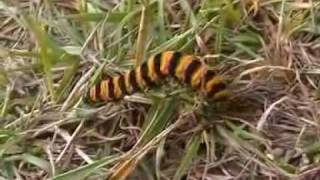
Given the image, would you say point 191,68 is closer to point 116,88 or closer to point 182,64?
point 182,64

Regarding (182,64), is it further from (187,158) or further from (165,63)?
(187,158)

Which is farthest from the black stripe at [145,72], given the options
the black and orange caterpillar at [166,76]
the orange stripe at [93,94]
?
the orange stripe at [93,94]

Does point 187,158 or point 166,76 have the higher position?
point 166,76

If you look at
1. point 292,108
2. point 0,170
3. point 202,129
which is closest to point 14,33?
point 0,170

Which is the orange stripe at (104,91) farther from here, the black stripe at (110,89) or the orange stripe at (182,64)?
the orange stripe at (182,64)

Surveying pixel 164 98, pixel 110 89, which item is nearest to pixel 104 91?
pixel 110 89

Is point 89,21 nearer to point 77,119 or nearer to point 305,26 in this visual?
point 77,119

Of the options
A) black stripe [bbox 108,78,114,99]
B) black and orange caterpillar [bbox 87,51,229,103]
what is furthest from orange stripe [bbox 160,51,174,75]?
black stripe [bbox 108,78,114,99]
